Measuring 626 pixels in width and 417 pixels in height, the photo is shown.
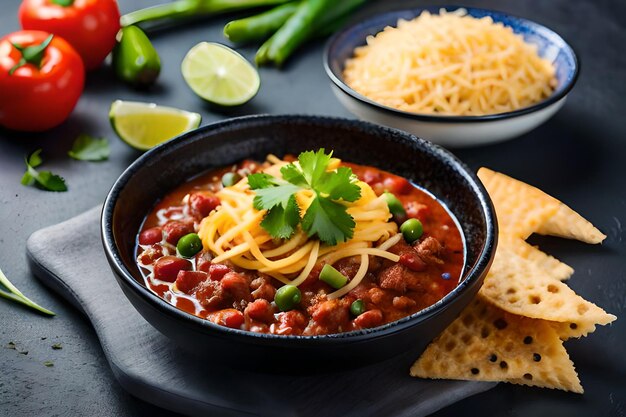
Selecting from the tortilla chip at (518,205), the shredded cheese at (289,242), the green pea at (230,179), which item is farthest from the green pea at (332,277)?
the tortilla chip at (518,205)

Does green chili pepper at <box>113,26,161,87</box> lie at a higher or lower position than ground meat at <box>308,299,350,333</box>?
lower

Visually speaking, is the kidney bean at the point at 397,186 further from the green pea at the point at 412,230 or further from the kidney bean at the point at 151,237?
the kidney bean at the point at 151,237

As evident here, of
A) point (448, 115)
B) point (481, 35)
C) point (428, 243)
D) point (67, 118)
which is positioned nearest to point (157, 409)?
point (428, 243)

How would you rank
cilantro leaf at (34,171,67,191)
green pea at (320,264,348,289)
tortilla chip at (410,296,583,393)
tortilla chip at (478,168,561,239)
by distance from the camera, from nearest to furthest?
tortilla chip at (410,296,583,393), green pea at (320,264,348,289), tortilla chip at (478,168,561,239), cilantro leaf at (34,171,67,191)

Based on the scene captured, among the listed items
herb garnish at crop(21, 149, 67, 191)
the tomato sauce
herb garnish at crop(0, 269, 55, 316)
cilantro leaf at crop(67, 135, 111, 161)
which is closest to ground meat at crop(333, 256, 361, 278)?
the tomato sauce

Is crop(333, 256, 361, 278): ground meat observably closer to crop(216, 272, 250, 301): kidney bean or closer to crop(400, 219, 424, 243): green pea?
crop(400, 219, 424, 243): green pea

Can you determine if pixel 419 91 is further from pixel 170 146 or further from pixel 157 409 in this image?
pixel 157 409
